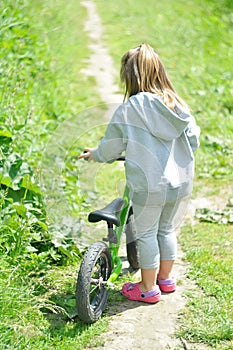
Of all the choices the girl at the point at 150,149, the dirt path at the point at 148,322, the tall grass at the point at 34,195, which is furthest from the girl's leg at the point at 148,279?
the tall grass at the point at 34,195

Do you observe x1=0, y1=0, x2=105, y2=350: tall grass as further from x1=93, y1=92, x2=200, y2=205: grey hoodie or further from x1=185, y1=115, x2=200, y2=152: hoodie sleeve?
x1=185, y1=115, x2=200, y2=152: hoodie sleeve

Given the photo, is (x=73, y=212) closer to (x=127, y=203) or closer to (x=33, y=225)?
(x=33, y=225)

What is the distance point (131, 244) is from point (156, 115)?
3.52ft

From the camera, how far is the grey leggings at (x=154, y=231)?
14.7 ft

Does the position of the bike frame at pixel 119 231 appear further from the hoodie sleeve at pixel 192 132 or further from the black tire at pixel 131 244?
the hoodie sleeve at pixel 192 132

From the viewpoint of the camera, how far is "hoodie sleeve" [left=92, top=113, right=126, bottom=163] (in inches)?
173

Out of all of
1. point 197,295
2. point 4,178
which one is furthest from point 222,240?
point 4,178

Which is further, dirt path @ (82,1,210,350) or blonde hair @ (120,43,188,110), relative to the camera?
blonde hair @ (120,43,188,110)

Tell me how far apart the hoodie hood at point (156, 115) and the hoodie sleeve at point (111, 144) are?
6.2 inches

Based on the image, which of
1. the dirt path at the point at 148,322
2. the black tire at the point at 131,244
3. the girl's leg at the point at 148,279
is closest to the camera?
the dirt path at the point at 148,322

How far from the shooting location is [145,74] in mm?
4371

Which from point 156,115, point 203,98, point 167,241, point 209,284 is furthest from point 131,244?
point 203,98

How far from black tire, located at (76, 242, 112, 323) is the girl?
0.24 meters

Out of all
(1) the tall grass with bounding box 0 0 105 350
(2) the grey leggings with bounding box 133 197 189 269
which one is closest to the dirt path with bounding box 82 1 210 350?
(1) the tall grass with bounding box 0 0 105 350
